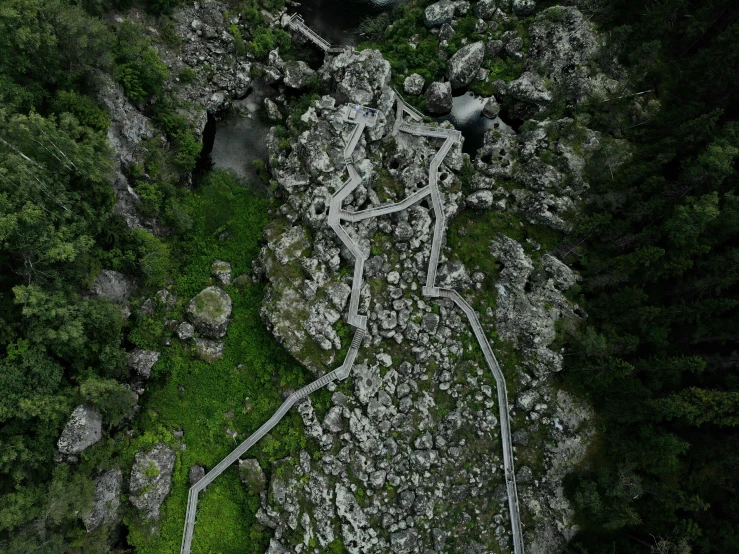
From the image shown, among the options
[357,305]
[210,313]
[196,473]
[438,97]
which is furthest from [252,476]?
[438,97]

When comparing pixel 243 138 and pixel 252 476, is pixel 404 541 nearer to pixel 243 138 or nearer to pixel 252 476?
pixel 252 476

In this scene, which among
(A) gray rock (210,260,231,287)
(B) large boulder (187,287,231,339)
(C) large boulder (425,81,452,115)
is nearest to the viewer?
(B) large boulder (187,287,231,339)

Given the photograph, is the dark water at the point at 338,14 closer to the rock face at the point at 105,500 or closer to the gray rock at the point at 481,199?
the gray rock at the point at 481,199

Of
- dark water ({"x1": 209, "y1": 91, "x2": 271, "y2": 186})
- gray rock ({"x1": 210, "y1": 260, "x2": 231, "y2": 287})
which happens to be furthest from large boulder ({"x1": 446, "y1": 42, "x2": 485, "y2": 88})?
gray rock ({"x1": 210, "y1": 260, "x2": 231, "y2": 287})

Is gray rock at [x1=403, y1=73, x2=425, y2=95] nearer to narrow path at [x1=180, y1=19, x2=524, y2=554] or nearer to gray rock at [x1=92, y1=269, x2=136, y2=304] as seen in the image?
narrow path at [x1=180, y1=19, x2=524, y2=554]

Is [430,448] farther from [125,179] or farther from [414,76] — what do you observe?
[414,76]

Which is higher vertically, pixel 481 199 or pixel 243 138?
pixel 481 199
